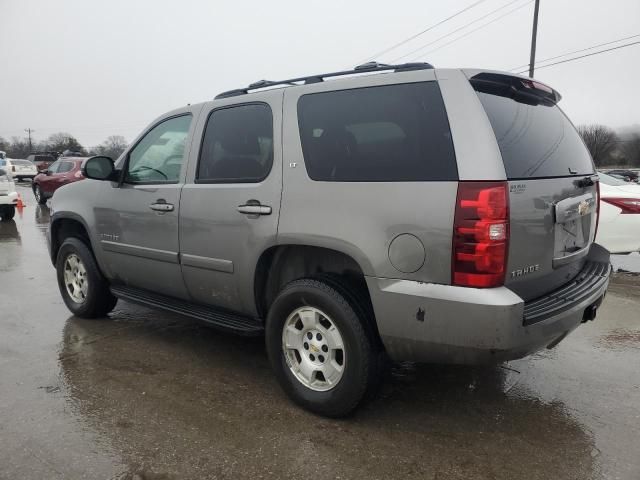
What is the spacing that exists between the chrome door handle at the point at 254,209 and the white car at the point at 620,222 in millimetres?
5246

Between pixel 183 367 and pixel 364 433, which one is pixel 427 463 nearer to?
pixel 364 433

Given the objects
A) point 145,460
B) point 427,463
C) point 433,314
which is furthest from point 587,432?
point 145,460

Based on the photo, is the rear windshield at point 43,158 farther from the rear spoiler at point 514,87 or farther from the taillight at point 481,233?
the taillight at point 481,233

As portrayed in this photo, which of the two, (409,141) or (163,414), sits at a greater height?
(409,141)

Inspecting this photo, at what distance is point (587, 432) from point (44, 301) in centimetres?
516

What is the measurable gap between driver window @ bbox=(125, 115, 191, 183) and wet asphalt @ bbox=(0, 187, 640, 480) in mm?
1369

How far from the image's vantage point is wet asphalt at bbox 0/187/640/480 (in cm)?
264

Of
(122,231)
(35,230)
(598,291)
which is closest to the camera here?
(598,291)

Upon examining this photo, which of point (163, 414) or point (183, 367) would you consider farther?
point (183, 367)

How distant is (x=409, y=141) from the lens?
9.08ft

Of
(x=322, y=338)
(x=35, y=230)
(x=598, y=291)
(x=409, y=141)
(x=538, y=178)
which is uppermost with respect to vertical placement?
(x=409, y=141)

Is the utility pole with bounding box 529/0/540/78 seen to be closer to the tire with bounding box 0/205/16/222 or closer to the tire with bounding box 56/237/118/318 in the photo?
the tire with bounding box 0/205/16/222

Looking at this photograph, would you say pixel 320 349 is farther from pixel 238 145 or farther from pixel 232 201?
pixel 238 145

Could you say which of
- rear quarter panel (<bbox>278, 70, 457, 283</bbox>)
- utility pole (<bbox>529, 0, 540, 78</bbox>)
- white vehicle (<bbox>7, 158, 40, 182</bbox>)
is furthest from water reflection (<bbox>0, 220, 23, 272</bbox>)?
white vehicle (<bbox>7, 158, 40, 182</bbox>)
